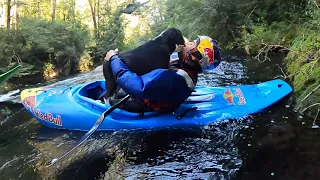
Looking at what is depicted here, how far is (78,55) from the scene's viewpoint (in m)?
11.9

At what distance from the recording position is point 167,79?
114 inches

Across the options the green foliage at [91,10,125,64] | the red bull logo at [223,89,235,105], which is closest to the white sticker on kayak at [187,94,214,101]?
the red bull logo at [223,89,235,105]

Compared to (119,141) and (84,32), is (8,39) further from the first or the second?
(119,141)

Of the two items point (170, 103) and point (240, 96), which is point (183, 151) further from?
point (240, 96)

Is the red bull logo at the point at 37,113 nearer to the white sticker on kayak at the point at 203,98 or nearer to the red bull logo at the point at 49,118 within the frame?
the red bull logo at the point at 49,118

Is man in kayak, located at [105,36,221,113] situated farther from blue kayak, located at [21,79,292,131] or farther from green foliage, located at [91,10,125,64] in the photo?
green foliage, located at [91,10,125,64]

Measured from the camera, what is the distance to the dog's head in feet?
10.5

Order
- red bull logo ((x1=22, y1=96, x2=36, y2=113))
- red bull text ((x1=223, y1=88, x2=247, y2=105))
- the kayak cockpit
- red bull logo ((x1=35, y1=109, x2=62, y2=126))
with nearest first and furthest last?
red bull text ((x1=223, y1=88, x2=247, y2=105)) → red bull logo ((x1=35, y1=109, x2=62, y2=126)) → red bull logo ((x1=22, y1=96, x2=36, y2=113)) → the kayak cockpit

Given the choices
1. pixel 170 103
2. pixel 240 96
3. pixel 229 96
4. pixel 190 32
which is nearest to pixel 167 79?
pixel 170 103

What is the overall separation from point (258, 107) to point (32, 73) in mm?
7285

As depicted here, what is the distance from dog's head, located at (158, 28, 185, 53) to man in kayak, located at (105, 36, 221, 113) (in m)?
0.10

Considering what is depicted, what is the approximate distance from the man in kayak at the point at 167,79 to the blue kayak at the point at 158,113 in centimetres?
14

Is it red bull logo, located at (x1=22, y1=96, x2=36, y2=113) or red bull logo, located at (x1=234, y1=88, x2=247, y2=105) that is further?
red bull logo, located at (x1=22, y1=96, x2=36, y2=113)

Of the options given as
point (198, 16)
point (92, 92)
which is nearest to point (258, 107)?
point (92, 92)
